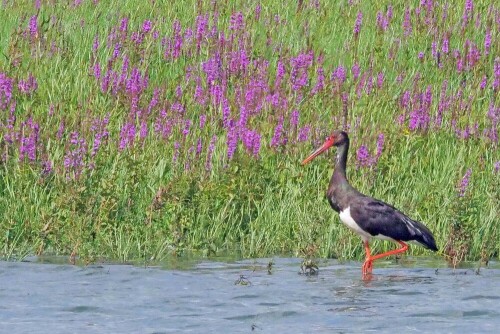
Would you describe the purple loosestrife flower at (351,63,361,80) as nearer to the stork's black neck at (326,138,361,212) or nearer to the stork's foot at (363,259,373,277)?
the stork's black neck at (326,138,361,212)

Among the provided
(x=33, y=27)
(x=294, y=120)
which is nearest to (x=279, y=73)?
(x=294, y=120)

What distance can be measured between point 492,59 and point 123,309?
7.83 m

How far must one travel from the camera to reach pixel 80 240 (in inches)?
412

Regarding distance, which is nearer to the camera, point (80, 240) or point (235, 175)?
point (80, 240)

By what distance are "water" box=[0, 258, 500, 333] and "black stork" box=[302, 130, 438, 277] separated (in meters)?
0.26

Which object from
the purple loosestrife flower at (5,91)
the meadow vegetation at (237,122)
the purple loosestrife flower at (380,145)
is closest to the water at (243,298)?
the meadow vegetation at (237,122)

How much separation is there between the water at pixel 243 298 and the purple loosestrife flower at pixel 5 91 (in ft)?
9.61

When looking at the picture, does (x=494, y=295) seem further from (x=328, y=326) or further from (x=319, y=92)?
(x=319, y=92)

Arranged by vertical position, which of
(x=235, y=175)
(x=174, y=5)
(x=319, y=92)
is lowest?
(x=235, y=175)

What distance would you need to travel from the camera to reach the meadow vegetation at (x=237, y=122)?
11.0 metres

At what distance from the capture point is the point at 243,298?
30.5 feet

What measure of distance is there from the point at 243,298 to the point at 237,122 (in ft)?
11.9

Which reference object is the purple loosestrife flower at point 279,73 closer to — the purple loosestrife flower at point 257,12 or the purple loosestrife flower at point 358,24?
the purple loosestrife flower at point 358,24

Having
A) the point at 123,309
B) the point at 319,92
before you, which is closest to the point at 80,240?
the point at 123,309
